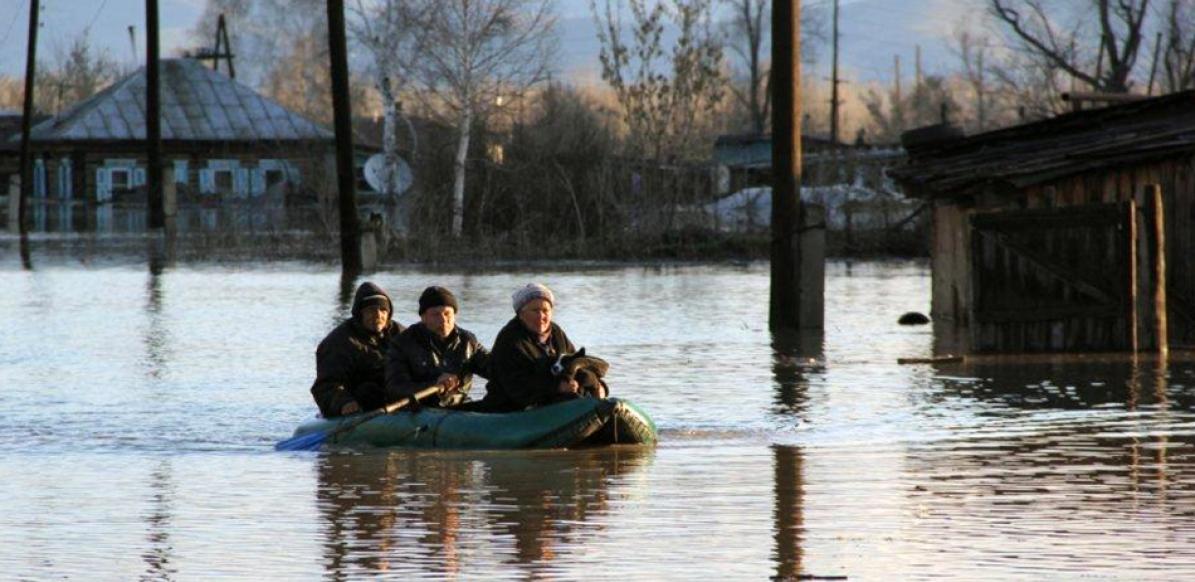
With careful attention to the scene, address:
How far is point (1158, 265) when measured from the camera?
77.7 ft

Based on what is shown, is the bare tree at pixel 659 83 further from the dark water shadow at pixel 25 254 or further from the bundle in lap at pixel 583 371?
the bundle in lap at pixel 583 371

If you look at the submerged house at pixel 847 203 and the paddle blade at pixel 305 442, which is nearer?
the paddle blade at pixel 305 442

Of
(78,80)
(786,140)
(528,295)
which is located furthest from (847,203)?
(78,80)

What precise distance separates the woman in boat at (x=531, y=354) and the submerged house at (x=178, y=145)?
72412 millimetres

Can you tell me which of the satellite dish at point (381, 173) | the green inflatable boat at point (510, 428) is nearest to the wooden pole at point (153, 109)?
the satellite dish at point (381, 173)

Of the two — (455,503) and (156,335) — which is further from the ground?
(156,335)

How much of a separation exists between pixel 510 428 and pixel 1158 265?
379 inches

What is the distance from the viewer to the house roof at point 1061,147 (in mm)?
25219

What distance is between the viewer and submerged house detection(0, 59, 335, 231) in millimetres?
91250

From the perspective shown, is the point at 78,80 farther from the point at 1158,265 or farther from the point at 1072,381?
the point at 1072,381

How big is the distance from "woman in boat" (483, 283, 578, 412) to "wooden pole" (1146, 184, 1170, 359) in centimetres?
901

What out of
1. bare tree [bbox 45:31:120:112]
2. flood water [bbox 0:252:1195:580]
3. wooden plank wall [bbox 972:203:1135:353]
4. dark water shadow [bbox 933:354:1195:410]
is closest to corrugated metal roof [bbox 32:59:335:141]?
bare tree [bbox 45:31:120:112]

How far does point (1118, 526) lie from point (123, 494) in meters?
5.98

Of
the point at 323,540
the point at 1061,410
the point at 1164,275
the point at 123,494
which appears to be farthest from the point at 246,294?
the point at 323,540
